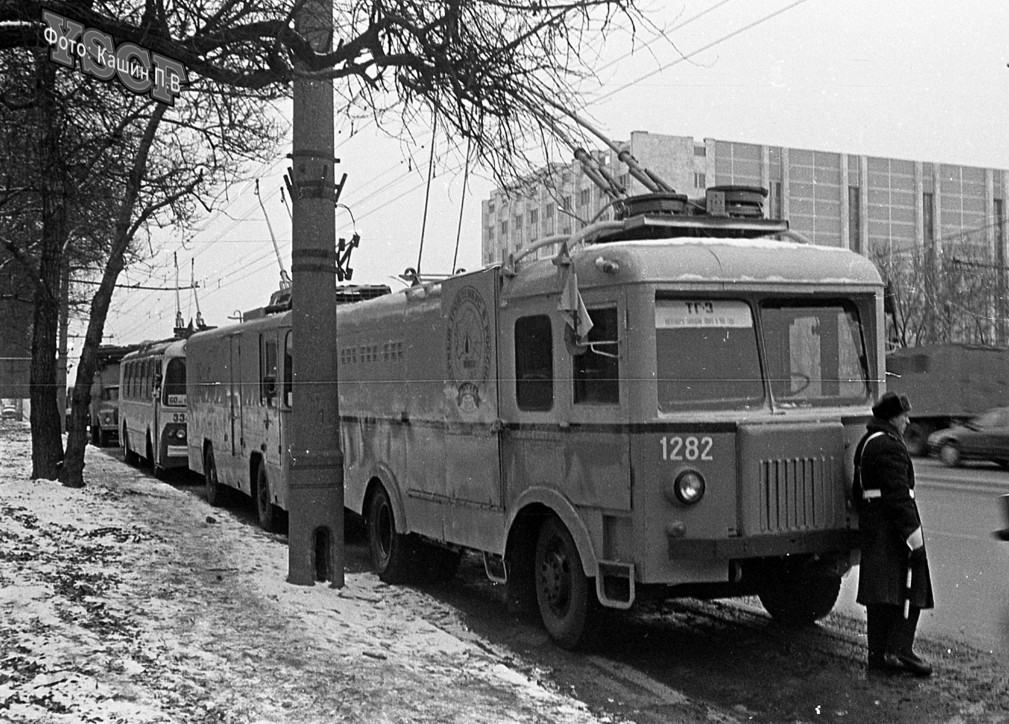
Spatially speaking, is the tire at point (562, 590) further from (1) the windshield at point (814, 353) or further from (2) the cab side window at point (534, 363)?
(1) the windshield at point (814, 353)

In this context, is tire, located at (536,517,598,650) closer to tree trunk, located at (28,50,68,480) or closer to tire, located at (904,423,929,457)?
tree trunk, located at (28,50,68,480)

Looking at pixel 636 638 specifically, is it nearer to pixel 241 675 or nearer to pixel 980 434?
pixel 241 675

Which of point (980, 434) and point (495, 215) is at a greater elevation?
point (495, 215)

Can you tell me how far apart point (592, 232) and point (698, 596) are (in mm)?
2612

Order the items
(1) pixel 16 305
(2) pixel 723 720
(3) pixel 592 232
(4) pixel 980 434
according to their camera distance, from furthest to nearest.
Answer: (1) pixel 16 305, (4) pixel 980 434, (3) pixel 592 232, (2) pixel 723 720

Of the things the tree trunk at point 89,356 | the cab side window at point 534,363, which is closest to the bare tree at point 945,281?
the tree trunk at point 89,356

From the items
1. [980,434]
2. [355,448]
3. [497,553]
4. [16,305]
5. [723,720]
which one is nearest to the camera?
[723,720]

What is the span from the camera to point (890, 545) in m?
7.12

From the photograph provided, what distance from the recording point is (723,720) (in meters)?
6.37

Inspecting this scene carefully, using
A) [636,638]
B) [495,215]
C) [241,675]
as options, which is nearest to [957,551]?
[636,638]

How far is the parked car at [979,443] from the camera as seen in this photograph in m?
25.9

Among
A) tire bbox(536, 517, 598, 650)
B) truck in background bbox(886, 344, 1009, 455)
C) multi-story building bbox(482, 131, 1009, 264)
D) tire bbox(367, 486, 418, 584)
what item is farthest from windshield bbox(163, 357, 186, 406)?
truck in background bbox(886, 344, 1009, 455)

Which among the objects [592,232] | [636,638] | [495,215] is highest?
[495,215]

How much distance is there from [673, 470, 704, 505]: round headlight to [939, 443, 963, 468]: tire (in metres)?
21.0
